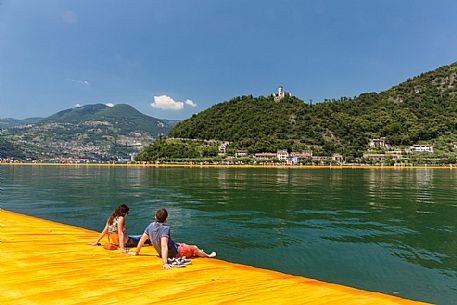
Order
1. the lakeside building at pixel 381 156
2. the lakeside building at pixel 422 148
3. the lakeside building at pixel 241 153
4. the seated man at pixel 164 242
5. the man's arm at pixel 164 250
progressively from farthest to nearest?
the lakeside building at pixel 241 153 → the lakeside building at pixel 422 148 → the lakeside building at pixel 381 156 → the seated man at pixel 164 242 → the man's arm at pixel 164 250

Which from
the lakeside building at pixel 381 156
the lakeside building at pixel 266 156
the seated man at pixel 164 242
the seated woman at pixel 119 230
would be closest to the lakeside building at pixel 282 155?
the lakeside building at pixel 266 156

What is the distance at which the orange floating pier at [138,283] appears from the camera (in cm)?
516

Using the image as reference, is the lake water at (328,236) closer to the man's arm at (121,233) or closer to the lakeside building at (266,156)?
the man's arm at (121,233)

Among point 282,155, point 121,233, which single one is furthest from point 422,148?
point 121,233

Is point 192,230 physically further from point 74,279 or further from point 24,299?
point 24,299

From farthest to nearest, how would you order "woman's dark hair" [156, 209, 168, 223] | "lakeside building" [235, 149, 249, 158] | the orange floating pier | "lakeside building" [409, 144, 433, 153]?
"lakeside building" [235, 149, 249, 158] → "lakeside building" [409, 144, 433, 153] → "woman's dark hair" [156, 209, 168, 223] → the orange floating pier

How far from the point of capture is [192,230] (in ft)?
47.0

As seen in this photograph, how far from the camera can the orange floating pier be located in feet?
16.9

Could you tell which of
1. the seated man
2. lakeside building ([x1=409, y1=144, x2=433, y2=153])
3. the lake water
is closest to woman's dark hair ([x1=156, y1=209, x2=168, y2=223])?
Answer: the seated man

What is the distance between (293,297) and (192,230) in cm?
943

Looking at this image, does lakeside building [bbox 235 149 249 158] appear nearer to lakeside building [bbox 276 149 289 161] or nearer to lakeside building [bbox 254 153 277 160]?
lakeside building [bbox 254 153 277 160]

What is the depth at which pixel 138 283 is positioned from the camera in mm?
5961

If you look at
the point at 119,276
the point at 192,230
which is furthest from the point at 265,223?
the point at 119,276

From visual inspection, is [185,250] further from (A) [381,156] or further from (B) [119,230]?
(A) [381,156]
